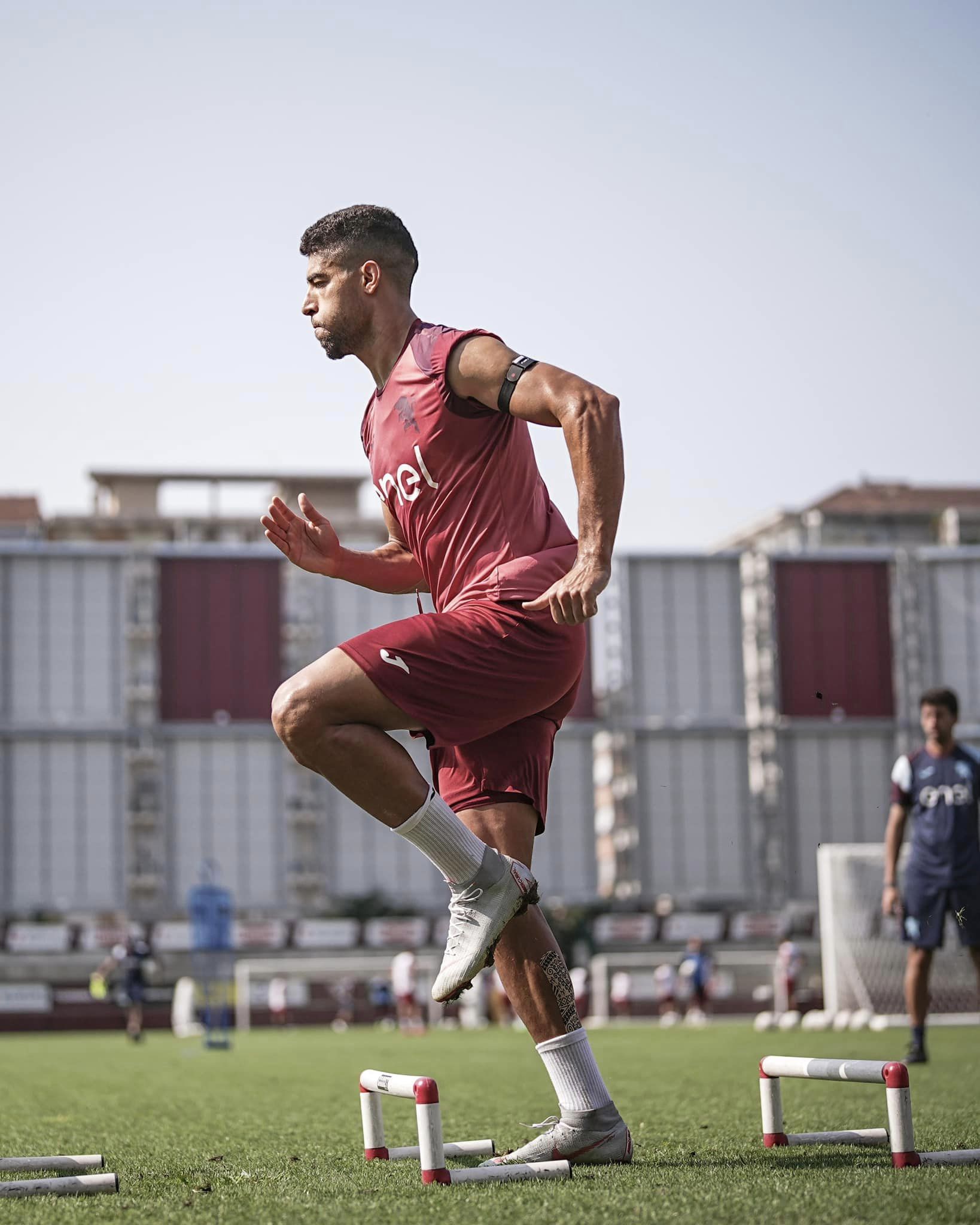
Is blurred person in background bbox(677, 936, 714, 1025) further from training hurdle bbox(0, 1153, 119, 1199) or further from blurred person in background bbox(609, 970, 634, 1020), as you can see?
training hurdle bbox(0, 1153, 119, 1199)

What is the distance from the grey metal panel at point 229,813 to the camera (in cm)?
3881

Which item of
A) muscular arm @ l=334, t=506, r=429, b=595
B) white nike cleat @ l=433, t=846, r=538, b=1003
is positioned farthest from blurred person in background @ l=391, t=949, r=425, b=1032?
white nike cleat @ l=433, t=846, r=538, b=1003

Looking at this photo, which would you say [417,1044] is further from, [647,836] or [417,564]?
[647,836]

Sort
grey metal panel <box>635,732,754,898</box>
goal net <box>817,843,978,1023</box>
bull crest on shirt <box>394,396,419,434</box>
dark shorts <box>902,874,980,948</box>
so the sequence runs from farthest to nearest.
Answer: grey metal panel <box>635,732,754,898</box>
goal net <box>817,843,978,1023</box>
dark shorts <box>902,874,980,948</box>
bull crest on shirt <box>394,396,419,434</box>

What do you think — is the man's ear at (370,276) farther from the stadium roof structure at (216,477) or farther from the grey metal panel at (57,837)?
the stadium roof structure at (216,477)

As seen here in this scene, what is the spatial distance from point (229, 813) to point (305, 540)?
117 ft

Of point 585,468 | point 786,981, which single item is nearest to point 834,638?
point 786,981

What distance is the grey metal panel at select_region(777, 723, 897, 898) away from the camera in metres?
41.5

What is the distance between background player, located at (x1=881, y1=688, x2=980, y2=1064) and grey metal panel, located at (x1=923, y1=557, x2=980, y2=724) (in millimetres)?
35904

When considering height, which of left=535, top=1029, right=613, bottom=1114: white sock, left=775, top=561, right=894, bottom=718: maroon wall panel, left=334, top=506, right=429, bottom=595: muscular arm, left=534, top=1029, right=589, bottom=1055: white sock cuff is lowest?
left=535, top=1029, right=613, bottom=1114: white sock

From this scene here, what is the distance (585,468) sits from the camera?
3.50 meters

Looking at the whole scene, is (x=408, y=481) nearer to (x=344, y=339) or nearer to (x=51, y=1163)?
(x=344, y=339)

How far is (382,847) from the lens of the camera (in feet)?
130

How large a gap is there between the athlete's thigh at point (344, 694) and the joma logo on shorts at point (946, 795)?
492 centimetres
